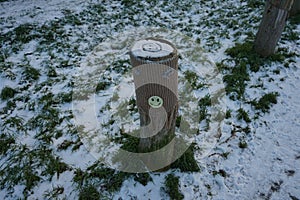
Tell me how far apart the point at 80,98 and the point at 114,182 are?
1.84 metres

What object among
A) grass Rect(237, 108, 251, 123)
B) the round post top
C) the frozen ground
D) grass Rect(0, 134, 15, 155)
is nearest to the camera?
the round post top

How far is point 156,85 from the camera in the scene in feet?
6.94

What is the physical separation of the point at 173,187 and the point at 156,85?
1259 mm

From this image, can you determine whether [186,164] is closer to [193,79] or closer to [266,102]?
[266,102]

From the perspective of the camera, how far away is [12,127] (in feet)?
11.3

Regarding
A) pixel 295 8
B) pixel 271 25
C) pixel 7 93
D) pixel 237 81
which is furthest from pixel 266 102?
pixel 7 93

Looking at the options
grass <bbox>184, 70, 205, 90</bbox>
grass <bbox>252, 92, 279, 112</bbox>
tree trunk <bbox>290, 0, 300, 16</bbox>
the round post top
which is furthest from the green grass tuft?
tree trunk <bbox>290, 0, 300, 16</bbox>

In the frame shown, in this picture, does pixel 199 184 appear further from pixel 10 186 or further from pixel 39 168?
pixel 10 186

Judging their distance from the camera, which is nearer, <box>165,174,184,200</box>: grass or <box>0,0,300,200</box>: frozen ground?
<box>165,174,184,200</box>: grass

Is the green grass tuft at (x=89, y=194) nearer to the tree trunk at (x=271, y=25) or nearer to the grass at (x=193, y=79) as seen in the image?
the grass at (x=193, y=79)

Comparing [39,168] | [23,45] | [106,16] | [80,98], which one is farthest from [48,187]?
[106,16]

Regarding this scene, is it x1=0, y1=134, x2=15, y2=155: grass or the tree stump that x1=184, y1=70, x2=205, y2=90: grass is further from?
x1=0, y1=134, x2=15, y2=155: grass

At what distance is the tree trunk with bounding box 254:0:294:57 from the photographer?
3.95m

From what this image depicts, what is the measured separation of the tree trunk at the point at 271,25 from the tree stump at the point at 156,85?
2925mm
